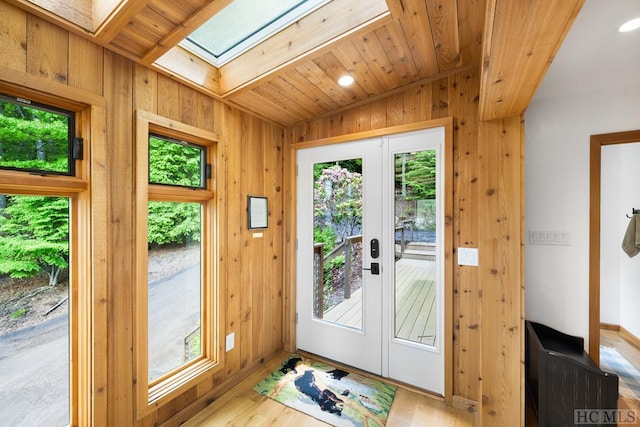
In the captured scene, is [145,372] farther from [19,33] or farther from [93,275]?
[19,33]

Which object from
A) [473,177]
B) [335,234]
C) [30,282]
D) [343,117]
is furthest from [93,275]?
[473,177]

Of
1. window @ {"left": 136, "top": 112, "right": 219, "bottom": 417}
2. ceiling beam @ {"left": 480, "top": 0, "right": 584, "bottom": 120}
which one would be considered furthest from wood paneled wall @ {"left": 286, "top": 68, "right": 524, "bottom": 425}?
window @ {"left": 136, "top": 112, "right": 219, "bottom": 417}

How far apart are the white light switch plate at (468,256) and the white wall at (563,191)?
0.59 meters

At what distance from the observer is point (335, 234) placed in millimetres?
2623

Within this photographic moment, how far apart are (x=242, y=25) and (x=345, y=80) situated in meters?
0.81

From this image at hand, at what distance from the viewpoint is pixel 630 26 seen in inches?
53.2

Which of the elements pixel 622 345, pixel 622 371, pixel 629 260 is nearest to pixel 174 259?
pixel 622 371

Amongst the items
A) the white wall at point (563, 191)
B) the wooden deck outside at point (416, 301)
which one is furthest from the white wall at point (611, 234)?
the wooden deck outside at point (416, 301)

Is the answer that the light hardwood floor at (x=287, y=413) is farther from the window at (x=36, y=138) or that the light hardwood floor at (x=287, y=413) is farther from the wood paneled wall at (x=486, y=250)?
the window at (x=36, y=138)

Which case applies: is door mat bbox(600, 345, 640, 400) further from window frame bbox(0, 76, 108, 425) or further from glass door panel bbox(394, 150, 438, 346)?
window frame bbox(0, 76, 108, 425)

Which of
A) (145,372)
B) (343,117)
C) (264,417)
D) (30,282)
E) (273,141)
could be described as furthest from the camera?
(273,141)

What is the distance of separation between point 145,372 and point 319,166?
2.11 meters

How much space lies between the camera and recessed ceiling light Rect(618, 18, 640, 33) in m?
1.32

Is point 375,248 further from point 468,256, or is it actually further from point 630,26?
point 630,26
